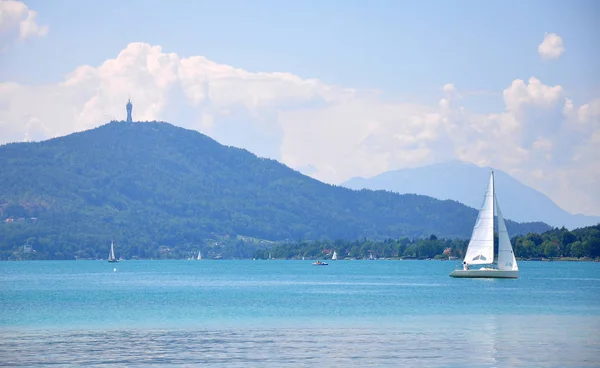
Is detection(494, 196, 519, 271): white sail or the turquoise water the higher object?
detection(494, 196, 519, 271): white sail

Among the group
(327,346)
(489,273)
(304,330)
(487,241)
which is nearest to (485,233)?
(487,241)

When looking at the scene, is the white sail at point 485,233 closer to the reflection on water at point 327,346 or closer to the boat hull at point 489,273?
the boat hull at point 489,273

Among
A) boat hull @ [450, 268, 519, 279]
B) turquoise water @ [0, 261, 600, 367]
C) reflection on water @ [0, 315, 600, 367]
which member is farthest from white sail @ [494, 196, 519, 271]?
reflection on water @ [0, 315, 600, 367]

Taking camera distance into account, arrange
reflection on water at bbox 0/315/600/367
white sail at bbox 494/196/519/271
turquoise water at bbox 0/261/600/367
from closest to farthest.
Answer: reflection on water at bbox 0/315/600/367 < turquoise water at bbox 0/261/600/367 < white sail at bbox 494/196/519/271

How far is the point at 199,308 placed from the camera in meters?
95.8

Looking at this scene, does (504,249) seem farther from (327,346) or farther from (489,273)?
(327,346)

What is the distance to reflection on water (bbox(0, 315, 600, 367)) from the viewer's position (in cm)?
5334

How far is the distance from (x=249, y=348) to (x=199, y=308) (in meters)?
36.9

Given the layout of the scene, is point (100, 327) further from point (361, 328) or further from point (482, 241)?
point (482, 241)

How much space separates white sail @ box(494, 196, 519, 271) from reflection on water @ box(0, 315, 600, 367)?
5908 cm

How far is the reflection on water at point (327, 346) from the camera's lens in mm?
53344

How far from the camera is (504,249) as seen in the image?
13650 centimetres

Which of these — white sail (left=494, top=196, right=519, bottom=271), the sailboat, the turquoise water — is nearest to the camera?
the turquoise water

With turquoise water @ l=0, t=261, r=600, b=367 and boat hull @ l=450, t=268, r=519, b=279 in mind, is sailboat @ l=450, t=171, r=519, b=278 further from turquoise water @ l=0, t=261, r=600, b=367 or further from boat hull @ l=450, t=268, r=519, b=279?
turquoise water @ l=0, t=261, r=600, b=367
